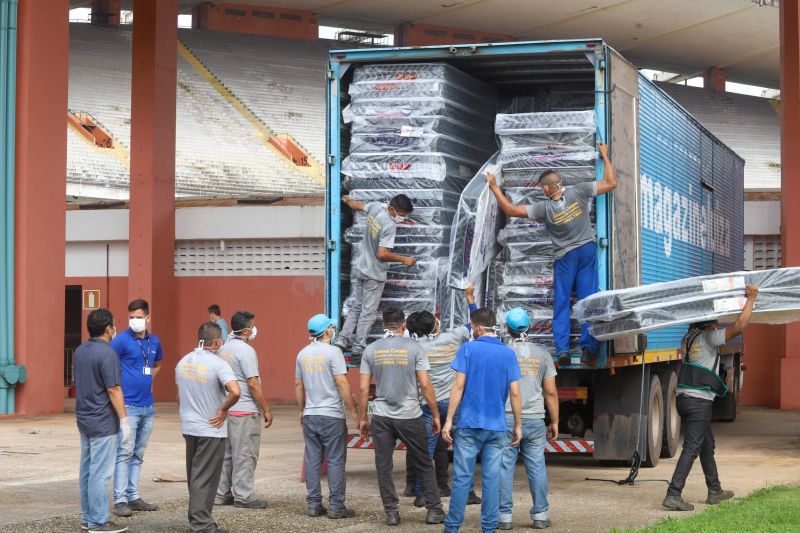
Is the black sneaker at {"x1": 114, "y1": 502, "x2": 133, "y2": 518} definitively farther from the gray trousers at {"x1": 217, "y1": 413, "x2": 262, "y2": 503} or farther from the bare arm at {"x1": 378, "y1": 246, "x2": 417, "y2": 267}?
the bare arm at {"x1": 378, "y1": 246, "x2": 417, "y2": 267}

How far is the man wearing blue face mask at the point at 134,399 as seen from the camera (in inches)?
408

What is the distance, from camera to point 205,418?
9320 mm

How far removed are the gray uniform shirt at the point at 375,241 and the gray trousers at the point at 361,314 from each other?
109 mm

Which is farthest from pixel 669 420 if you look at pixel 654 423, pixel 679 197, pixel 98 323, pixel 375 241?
pixel 98 323

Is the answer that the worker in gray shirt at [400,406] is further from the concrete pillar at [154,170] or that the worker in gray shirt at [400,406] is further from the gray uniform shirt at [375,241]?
the concrete pillar at [154,170]

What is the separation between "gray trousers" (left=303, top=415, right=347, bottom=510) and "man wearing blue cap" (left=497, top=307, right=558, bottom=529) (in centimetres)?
141

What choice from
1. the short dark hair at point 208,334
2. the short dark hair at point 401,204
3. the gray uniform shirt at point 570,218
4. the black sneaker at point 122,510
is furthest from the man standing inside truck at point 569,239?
the black sneaker at point 122,510

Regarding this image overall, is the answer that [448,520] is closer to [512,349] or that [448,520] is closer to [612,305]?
[512,349]

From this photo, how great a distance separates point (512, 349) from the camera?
32.8 ft

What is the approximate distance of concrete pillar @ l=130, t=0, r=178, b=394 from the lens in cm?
2284

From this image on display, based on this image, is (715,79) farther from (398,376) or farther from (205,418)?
(205,418)

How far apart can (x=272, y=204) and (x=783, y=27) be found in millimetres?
9788

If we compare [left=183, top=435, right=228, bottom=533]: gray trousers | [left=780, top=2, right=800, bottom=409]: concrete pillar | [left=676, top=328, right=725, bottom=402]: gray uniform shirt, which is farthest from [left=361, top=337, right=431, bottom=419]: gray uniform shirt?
[left=780, top=2, right=800, bottom=409]: concrete pillar

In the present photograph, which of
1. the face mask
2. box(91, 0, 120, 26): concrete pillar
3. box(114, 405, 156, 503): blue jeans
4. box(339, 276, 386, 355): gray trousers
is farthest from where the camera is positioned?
box(91, 0, 120, 26): concrete pillar
